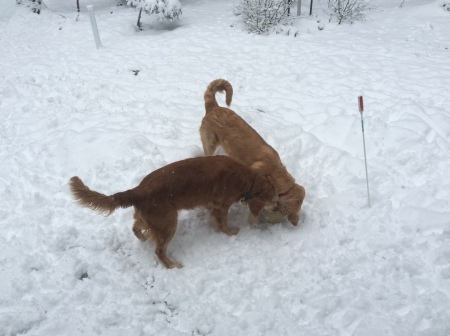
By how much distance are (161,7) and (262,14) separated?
2608mm

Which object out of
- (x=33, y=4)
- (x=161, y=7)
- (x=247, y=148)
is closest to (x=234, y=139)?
(x=247, y=148)

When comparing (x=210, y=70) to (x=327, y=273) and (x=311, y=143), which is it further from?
(x=327, y=273)

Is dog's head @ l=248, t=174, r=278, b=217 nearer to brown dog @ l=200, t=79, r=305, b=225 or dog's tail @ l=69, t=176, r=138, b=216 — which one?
brown dog @ l=200, t=79, r=305, b=225

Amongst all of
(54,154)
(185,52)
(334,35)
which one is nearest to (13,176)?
(54,154)

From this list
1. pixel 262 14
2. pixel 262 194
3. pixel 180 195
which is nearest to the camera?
pixel 180 195

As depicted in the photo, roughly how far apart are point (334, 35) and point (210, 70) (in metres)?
3.49

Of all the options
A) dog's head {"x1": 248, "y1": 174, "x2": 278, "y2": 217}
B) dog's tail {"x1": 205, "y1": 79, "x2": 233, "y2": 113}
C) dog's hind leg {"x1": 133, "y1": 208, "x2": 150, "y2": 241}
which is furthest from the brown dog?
dog's hind leg {"x1": 133, "y1": 208, "x2": 150, "y2": 241}

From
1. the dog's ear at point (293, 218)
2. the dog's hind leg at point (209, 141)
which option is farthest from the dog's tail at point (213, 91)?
the dog's ear at point (293, 218)

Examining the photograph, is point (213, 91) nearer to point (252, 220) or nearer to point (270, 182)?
point (270, 182)

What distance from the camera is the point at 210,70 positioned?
7207mm

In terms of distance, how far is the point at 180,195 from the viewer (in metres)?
3.32

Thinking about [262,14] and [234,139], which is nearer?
[234,139]

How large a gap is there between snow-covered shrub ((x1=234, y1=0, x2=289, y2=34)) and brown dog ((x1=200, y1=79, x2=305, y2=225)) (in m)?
5.03

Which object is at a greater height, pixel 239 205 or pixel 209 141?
pixel 209 141
